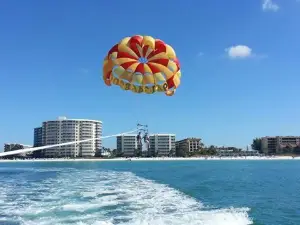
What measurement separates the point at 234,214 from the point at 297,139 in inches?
7524

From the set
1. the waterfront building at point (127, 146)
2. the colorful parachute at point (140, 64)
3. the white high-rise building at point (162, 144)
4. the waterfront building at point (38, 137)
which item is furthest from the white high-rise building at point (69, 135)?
the colorful parachute at point (140, 64)

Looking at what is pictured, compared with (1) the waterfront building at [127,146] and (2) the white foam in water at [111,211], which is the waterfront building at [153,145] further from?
(2) the white foam in water at [111,211]

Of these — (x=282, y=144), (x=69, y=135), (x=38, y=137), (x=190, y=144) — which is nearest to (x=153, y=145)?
(x=190, y=144)

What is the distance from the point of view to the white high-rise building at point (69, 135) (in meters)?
164

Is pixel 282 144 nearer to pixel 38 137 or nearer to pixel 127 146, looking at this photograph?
→ pixel 127 146

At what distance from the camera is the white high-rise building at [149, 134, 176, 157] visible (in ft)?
594

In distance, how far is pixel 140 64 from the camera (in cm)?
1995

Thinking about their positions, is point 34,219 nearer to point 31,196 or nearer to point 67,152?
point 31,196

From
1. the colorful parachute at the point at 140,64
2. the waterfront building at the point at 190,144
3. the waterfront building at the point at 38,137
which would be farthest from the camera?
the waterfront building at the point at 190,144

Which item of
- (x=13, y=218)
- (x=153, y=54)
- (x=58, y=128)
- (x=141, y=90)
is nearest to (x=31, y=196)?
(x=13, y=218)

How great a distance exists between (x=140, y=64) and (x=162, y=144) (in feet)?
538

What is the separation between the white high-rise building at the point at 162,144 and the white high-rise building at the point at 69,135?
24.3m

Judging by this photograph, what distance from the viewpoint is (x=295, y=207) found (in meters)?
22.3

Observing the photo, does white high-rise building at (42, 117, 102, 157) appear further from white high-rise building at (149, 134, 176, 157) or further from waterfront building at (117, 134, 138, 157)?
white high-rise building at (149, 134, 176, 157)
